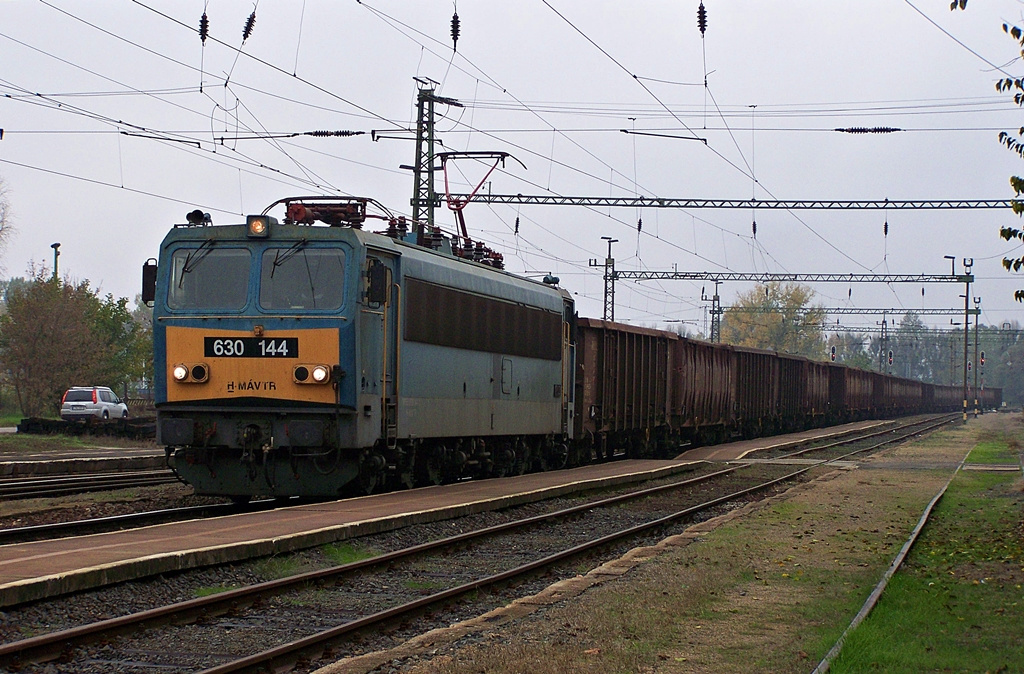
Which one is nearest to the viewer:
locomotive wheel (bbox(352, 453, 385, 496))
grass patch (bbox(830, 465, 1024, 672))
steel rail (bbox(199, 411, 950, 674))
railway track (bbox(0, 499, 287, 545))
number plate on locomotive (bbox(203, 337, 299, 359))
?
steel rail (bbox(199, 411, 950, 674))

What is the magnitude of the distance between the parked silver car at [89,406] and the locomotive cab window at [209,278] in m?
27.9

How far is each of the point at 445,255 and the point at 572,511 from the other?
4.30 m

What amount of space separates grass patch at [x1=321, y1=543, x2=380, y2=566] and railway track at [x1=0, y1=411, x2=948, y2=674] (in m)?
0.38

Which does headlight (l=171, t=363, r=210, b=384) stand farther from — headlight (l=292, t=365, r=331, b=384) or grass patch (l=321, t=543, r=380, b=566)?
grass patch (l=321, t=543, r=380, b=566)

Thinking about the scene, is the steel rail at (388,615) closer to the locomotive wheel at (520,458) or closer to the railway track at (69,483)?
the locomotive wheel at (520,458)

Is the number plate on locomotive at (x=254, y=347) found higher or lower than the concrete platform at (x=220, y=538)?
higher

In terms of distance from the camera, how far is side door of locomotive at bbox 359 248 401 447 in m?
14.8

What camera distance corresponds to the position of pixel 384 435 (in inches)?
606

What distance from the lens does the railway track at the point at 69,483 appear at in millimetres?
17375

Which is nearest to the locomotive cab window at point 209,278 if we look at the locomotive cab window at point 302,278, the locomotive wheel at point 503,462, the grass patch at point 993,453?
the locomotive cab window at point 302,278

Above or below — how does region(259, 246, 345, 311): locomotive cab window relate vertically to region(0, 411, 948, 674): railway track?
above

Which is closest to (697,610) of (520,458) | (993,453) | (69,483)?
(520,458)

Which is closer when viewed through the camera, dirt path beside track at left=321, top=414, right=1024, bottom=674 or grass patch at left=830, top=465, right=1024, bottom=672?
dirt path beside track at left=321, top=414, right=1024, bottom=674

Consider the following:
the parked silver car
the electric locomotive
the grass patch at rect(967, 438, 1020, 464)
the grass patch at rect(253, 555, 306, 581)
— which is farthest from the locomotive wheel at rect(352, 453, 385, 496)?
the parked silver car
